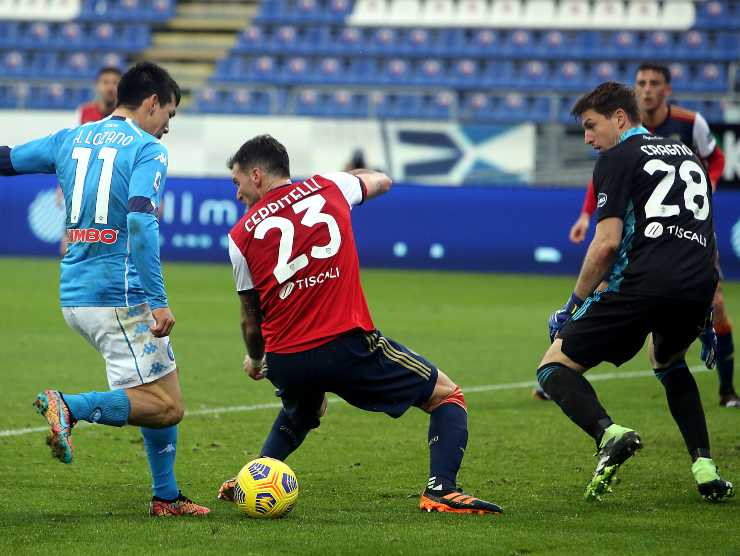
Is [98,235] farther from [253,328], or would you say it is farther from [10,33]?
[10,33]

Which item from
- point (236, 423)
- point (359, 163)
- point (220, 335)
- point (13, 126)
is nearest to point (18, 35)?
point (13, 126)

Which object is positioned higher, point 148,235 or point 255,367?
point 148,235

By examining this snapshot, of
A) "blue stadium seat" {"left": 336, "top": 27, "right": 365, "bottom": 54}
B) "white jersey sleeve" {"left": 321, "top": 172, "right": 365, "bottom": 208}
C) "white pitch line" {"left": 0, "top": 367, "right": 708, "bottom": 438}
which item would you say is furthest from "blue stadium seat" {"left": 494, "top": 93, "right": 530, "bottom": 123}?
"white jersey sleeve" {"left": 321, "top": 172, "right": 365, "bottom": 208}

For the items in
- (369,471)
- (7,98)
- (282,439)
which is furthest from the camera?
(7,98)

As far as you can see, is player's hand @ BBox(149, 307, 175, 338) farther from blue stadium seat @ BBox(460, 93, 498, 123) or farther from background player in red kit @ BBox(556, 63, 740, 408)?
blue stadium seat @ BBox(460, 93, 498, 123)

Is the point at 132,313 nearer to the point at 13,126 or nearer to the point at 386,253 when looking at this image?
the point at 386,253

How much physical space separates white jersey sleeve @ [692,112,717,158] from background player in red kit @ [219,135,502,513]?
13.0ft

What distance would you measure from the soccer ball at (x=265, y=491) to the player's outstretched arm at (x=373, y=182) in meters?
1.28

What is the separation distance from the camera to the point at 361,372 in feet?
17.5

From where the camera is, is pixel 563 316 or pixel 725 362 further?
pixel 725 362

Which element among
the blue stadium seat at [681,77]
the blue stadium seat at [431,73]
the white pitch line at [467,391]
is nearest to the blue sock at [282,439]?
the white pitch line at [467,391]

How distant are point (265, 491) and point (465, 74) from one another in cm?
2297

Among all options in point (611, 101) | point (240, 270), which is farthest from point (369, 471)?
point (611, 101)

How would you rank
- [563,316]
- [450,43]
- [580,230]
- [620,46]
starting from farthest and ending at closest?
[450,43], [620,46], [580,230], [563,316]
